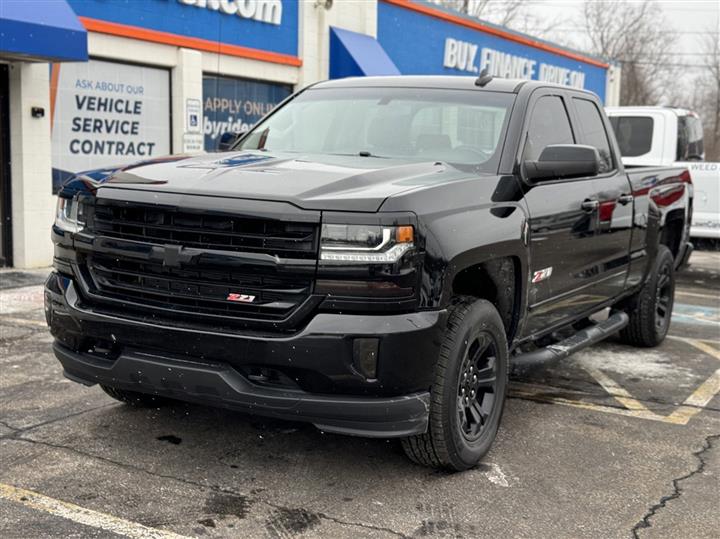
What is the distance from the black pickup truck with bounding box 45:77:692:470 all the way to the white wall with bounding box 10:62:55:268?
21.9ft

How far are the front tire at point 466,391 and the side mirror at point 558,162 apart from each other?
870 millimetres

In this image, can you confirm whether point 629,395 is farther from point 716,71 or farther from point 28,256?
point 716,71

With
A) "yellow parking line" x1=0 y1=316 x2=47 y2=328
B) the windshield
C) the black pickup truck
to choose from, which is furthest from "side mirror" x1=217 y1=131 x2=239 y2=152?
"yellow parking line" x1=0 y1=316 x2=47 y2=328

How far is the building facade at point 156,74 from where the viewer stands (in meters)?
10.8

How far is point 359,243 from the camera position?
141 inches

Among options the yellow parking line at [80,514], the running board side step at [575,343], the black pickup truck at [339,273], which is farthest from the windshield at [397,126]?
the yellow parking line at [80,514]

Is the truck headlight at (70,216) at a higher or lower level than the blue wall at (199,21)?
lower

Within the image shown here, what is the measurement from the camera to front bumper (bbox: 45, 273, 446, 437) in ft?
11.7

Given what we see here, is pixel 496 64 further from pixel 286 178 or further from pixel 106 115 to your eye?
pixel 286 178

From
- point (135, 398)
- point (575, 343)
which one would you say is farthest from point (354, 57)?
point (135, 398)

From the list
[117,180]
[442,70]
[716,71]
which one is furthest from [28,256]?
[716,71]

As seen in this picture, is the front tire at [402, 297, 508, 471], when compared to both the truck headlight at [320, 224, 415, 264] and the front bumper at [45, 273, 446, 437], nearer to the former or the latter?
the front bumper at [45, 273, 446, 437]

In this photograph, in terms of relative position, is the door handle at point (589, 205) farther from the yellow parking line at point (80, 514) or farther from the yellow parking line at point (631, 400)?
the yellow parking line at point (80, 514)

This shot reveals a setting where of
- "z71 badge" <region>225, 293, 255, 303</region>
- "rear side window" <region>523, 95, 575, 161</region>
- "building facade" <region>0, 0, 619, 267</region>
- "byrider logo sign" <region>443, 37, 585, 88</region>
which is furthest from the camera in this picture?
"byrider logo sign" <region>443, 37, 585, 88</region>
